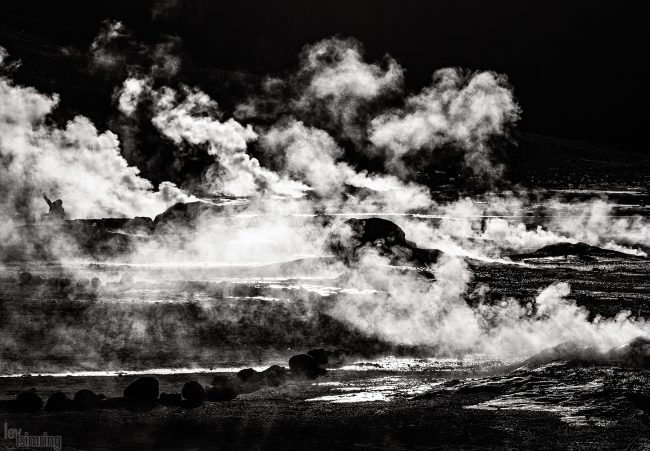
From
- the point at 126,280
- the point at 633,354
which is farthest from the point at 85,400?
the point at 126,280

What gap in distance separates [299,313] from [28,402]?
9.52 meters

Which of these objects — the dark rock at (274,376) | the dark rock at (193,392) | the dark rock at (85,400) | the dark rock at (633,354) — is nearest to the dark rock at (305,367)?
Result: the dark rock at (274,376)

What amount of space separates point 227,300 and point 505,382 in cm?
1063

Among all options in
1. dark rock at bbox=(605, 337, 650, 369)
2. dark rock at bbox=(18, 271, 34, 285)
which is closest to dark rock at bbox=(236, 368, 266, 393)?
dark rock at bbox=(605, 337, 650, 369)

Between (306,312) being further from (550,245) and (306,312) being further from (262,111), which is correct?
(262,111)

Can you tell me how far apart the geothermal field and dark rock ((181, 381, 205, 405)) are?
0.13 ft

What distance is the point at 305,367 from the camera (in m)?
16.0

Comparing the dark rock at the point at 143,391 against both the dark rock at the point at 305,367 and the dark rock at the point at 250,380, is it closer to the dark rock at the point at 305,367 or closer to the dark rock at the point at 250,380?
the dark rock at the point at 250,380

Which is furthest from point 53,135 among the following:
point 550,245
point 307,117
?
point 307,117

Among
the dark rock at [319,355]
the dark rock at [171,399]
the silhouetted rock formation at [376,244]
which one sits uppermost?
the silhouetted rock formation at [376,244]

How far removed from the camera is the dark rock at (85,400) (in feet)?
Answer: 43.5

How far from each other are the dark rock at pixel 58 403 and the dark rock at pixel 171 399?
1.31m

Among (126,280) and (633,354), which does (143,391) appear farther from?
(126,280)

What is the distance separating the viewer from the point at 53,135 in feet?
157
